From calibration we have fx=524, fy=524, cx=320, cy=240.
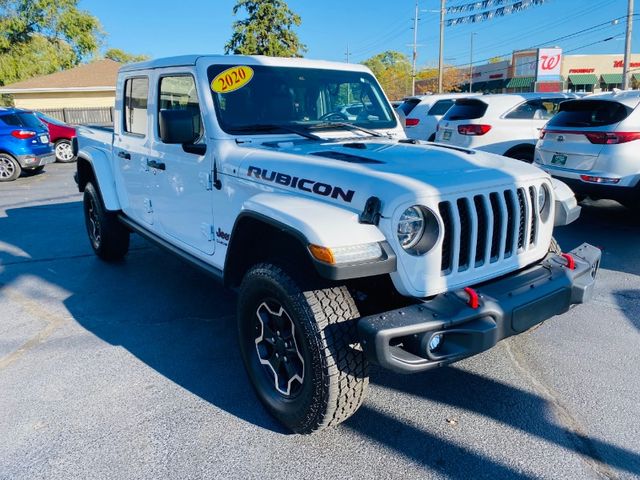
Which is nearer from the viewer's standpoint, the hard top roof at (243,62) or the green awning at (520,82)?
the hard top roof at (243,62)

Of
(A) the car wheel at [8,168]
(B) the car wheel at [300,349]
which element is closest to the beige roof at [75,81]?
(A) the car wheel at [8,168]

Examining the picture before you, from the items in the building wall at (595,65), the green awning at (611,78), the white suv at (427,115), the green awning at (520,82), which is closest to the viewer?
the white suv at (427,115)

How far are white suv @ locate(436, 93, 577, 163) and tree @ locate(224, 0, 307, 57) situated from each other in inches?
606

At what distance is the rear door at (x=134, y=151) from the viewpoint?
4.40 m

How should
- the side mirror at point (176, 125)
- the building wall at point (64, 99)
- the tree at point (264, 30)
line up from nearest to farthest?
the side mirror at point (176, 125), the tree at point (264, 30), the building wall at point (64, 99)

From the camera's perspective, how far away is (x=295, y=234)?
245 cm

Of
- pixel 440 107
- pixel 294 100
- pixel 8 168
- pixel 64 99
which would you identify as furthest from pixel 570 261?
pixel 64 99

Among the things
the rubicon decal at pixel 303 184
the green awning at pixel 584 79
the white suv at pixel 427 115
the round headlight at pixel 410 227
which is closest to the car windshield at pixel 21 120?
the white suv at pixel 427 115

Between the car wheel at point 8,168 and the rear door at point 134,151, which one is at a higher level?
the rear door at point 134,151

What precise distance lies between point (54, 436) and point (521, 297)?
2560 millimetres

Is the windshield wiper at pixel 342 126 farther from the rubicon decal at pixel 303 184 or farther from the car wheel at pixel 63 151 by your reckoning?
the car wheel at pixel 63 151

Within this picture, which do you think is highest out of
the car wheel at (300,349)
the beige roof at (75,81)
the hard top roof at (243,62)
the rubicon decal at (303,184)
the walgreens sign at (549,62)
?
the walgreens sign at (549,62)

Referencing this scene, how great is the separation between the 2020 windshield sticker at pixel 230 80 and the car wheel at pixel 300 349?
1433 mm

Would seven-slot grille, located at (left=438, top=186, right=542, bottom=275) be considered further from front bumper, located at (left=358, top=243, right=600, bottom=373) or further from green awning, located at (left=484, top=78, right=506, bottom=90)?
green awning, located at (left=484, top=78, right=506, bottom=90)
